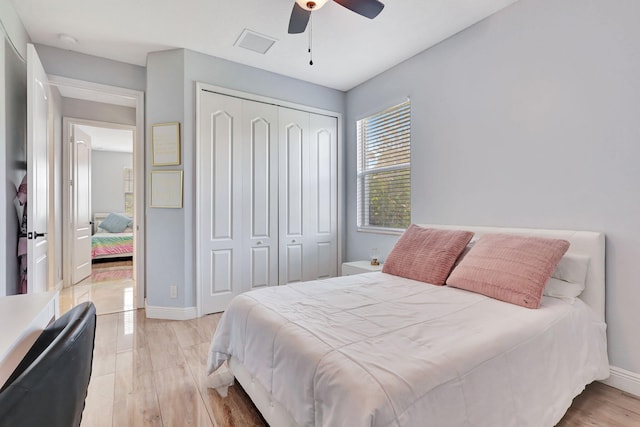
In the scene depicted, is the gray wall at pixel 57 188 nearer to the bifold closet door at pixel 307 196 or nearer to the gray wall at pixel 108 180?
the bifold closet door at pixel 307 196

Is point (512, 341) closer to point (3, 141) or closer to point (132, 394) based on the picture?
point (132, 394)

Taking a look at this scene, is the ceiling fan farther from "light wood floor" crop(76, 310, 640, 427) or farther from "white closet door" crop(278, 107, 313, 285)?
"light wood floor" crop(76, 310, 640, 427)

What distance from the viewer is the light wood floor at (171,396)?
64.4 inches

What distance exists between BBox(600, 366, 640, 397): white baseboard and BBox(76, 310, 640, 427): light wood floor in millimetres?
49

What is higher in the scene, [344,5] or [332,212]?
[344,5]

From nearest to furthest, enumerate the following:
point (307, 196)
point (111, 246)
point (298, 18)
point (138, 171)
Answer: point (298, 18) → point (138, 171) → point (307, 196) → point (111, 246)

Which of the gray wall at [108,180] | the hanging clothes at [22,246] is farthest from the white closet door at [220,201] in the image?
the gray wall at [108,180]

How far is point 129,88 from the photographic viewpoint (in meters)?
3.37

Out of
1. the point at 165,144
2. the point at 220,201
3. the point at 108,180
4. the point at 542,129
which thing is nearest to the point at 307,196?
the point at 220,201

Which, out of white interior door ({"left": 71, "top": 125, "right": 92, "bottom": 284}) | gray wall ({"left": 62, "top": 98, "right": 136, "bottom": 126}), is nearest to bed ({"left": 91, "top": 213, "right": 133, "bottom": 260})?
white interior door ({"left": 71, "top": 125, "right": 92, "bottom": 284})

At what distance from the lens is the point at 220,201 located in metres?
3.35

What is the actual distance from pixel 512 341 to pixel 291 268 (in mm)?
2761

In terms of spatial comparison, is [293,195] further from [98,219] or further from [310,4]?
[98,219]

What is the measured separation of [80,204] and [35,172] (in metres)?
2.67
